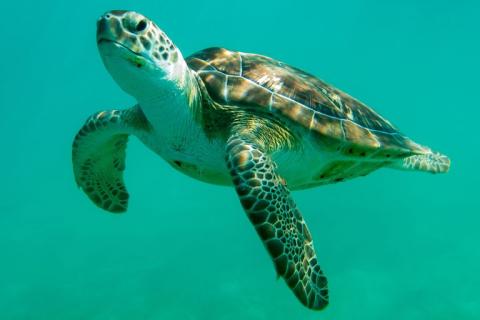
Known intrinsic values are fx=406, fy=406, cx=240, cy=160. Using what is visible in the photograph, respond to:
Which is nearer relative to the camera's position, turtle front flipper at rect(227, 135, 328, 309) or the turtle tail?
turtle front flipper at rect(227, 135, 328, 309)

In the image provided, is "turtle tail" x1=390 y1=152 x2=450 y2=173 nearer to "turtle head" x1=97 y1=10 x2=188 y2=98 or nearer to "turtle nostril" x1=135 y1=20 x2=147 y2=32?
"turtle head" x1=97 y1=10 x2=188 y2=98

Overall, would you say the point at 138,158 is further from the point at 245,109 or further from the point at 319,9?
the point at 319,9

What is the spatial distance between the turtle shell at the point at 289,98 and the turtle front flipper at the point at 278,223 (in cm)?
85

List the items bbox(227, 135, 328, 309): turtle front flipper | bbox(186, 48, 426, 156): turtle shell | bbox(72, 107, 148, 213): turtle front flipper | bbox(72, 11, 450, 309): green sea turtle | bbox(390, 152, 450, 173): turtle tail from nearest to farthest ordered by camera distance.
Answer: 1. bbox(227, 135, 328, 309): turtle front flipper
2. bbox(72, 11, 450, 309): green sea turtle
3. bbox(186, 48, 426, 156): turtle shell
4. bbox(72, 107, 148, 213): turtle front flipper
5. bbox(390, 152, 450, 173): turtle tail

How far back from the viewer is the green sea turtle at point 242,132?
3162 mm

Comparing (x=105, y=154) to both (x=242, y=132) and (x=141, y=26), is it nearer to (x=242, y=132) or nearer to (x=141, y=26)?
(x=242, y=132)

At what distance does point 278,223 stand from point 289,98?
163 centimetres

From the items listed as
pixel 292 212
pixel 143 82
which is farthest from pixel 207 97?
pixel 292 212

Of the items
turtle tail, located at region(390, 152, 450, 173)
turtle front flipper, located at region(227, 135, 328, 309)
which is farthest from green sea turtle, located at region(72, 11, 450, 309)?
turtle tail, located at region(390, 152, 450, 173)

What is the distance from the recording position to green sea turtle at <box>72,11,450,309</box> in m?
3.16

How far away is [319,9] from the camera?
291 ft

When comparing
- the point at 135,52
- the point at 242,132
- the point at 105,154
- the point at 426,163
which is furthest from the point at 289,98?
the point at 426,163

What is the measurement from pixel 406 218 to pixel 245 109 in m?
14.8

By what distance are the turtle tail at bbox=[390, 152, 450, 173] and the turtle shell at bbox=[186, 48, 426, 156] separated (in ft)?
3.89
